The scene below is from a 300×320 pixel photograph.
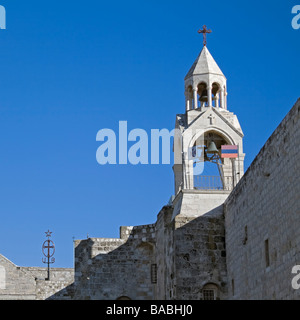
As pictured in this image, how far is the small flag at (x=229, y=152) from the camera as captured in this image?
78.9 ft

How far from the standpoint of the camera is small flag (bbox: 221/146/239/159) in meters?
24.1

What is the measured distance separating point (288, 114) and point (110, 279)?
1348 centimetres

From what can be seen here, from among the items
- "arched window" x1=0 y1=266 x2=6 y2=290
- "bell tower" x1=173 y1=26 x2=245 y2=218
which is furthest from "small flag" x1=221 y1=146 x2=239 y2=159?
"arched window" x1=0 y1=266 x2=6 y2=290

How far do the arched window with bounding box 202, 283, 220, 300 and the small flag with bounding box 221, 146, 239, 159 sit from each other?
433 centimetres

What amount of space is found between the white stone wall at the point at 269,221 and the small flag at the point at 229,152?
2.68 m

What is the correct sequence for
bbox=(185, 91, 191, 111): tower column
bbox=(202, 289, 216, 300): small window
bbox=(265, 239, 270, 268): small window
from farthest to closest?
bbox=(185, 91, 191, 111): tower column
bbox=(202, 289, 216, 300): small window
bbox=(265, 239, 270, 268): small window

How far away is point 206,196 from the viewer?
2302 cm

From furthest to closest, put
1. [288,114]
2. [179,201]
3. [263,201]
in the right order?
1. [179,201]
2. [263,201]
3. [288,114]

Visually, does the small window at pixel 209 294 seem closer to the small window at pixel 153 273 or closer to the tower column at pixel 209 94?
the small window at pixel 153 273

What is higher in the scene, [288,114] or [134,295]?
[288,114]

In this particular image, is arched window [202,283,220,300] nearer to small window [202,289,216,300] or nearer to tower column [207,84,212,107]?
small window [202,289,216,300]

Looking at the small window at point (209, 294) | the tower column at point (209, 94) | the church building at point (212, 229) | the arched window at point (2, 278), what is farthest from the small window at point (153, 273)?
the arched window at point (2, 278)
